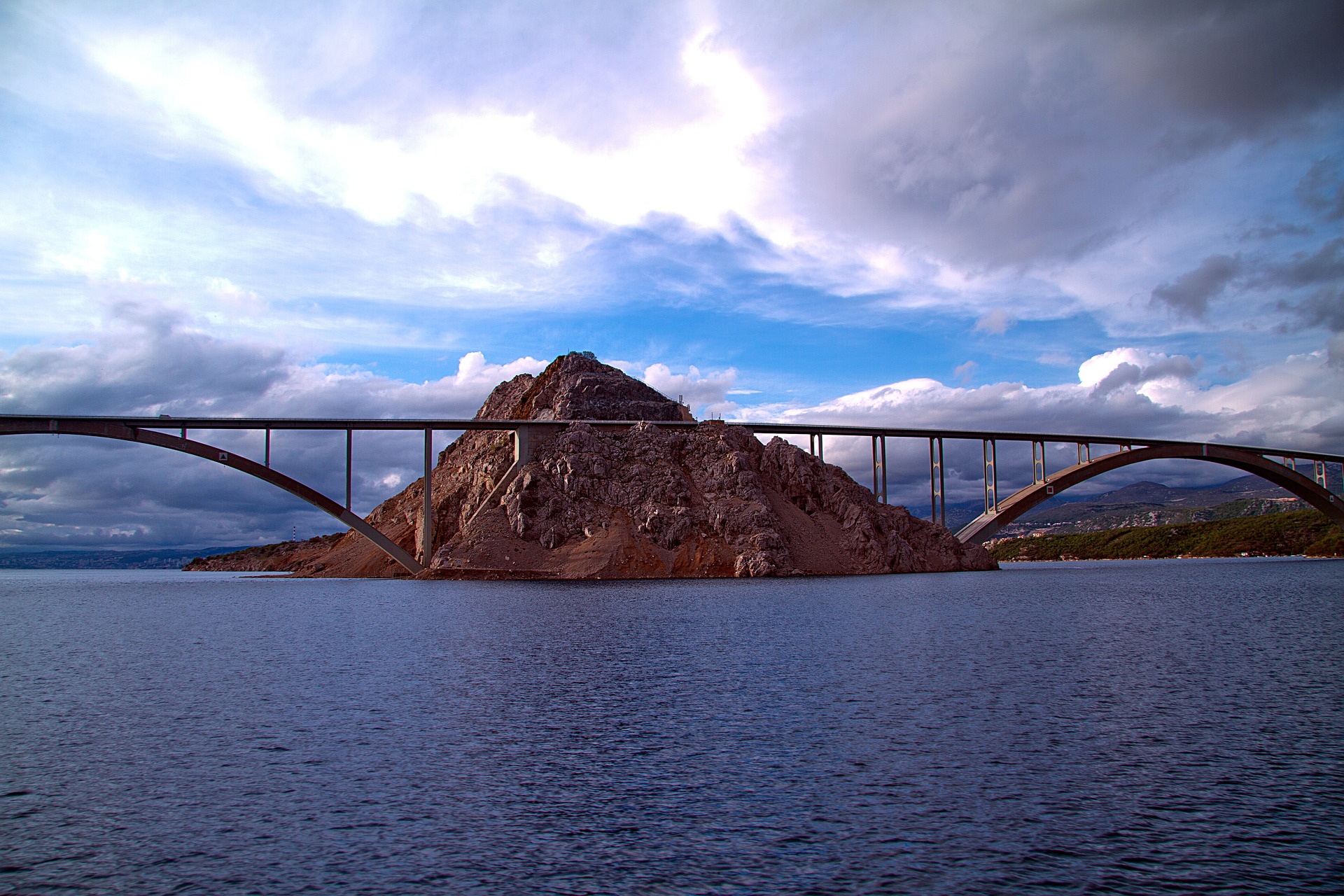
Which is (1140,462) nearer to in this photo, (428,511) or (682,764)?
(428,511)

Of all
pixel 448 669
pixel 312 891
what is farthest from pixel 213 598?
pixel 312 891

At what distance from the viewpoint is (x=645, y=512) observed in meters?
94.6

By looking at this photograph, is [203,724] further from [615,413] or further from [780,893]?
[615,413]

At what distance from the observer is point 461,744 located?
1861 centimetres

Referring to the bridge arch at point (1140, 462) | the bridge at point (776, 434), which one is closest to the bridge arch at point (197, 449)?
the bridge at point (776, 434)

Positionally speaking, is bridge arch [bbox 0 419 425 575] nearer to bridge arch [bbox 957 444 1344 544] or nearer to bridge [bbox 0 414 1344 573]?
bridge [bbox 0 414 1344 573]

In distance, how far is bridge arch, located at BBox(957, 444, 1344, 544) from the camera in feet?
387

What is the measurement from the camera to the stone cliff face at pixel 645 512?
303 feet

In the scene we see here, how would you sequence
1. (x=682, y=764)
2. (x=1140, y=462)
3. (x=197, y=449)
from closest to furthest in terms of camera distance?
1. (x=682, y=764)
2. (x=197, y=449)
3. (x=1140, y=462)

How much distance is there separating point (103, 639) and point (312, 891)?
127ft

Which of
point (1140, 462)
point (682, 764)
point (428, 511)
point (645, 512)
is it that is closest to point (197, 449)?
point (428, 511)

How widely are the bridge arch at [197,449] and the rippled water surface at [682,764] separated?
186ft

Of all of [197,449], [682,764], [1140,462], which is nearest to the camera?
[682,764]

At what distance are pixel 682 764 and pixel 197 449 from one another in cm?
8879
